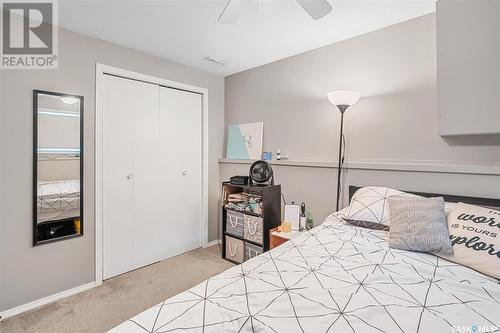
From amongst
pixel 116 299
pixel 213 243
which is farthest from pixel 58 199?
pixel 213 243

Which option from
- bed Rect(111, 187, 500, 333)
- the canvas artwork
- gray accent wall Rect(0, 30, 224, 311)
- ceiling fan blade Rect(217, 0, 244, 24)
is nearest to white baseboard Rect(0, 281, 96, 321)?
gray accent wall Rect(0, 30, 224, 311)

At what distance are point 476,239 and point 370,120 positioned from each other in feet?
4.27

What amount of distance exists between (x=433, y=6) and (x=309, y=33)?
3.16 ft

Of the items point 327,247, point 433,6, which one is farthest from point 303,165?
point 433,6

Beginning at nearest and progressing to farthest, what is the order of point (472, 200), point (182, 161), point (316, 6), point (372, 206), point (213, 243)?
point (316, 6)
point (472, 200)
point (372, 206)
point (182, 161)
point (213, 243)

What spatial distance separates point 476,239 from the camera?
1.36 meters

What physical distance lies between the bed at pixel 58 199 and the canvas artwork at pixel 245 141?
186cm

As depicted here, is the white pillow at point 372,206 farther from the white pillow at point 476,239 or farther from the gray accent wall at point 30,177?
the gray accent wall at point 30,177

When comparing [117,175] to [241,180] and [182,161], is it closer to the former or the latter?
[182,161]

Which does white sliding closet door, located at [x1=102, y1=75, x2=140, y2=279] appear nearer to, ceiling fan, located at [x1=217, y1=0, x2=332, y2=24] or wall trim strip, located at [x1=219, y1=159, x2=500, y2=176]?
ceiling fan, located at [x1=217, y1=0, x2=332, y2=24]

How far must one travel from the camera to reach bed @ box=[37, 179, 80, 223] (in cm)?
216

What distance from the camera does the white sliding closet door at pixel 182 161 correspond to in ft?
10.1

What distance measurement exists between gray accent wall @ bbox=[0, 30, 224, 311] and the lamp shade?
6.94 ft

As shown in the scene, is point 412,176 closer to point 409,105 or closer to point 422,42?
point 409,105
